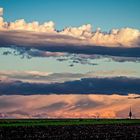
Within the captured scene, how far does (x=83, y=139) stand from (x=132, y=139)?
255 inches

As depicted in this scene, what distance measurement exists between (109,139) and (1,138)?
546 inches

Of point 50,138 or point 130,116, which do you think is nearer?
point 50,138

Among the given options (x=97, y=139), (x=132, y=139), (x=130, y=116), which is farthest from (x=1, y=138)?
(x=130, y=116)

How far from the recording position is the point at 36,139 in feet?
228

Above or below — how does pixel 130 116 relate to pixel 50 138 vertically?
below

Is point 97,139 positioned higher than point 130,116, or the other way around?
point 97,139

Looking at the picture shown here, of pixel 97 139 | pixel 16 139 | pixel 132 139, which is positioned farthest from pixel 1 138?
pixel 132 139

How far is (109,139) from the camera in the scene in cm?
7056

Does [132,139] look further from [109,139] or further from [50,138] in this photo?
[50,138]

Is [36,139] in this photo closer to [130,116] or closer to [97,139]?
[97,139]

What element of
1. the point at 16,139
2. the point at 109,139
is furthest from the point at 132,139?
the point at 16,139

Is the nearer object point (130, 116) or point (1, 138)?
point (1, 138)

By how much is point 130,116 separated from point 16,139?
433ft

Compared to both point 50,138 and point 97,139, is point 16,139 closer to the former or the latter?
point 50,138
